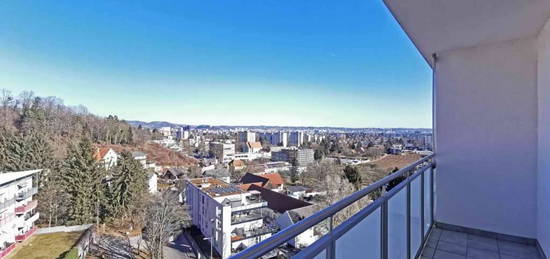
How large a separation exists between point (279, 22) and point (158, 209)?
489 inches

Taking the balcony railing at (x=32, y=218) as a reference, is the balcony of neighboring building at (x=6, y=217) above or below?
above

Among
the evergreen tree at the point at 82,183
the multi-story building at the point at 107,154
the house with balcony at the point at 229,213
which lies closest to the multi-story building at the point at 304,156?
the house with balcony at the point at 229,213

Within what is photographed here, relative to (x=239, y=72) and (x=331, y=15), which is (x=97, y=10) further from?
(x=331, y=15)

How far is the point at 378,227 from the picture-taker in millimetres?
1323

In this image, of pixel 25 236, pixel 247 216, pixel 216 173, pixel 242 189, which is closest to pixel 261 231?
pixel 247 216

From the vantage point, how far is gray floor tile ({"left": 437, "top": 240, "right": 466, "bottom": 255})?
8.12 ft

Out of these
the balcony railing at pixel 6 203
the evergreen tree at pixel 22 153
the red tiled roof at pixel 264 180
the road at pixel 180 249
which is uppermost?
the evergreen tree at pixel 22 153

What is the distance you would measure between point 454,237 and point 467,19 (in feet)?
7.29

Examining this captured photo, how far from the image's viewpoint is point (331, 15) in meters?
12.5

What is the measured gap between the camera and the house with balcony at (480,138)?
198 cm

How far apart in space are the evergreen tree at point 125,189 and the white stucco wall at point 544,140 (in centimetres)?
1924

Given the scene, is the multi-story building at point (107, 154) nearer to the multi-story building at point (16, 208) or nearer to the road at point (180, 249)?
the multi-story building at point (16, 208)

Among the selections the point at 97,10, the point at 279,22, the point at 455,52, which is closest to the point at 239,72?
the point at 279,22

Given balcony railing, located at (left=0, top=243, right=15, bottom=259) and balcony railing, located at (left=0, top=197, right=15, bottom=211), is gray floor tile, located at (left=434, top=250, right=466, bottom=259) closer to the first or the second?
balcony railing, located at (left=0, top=197, right=15, bottom=211)
